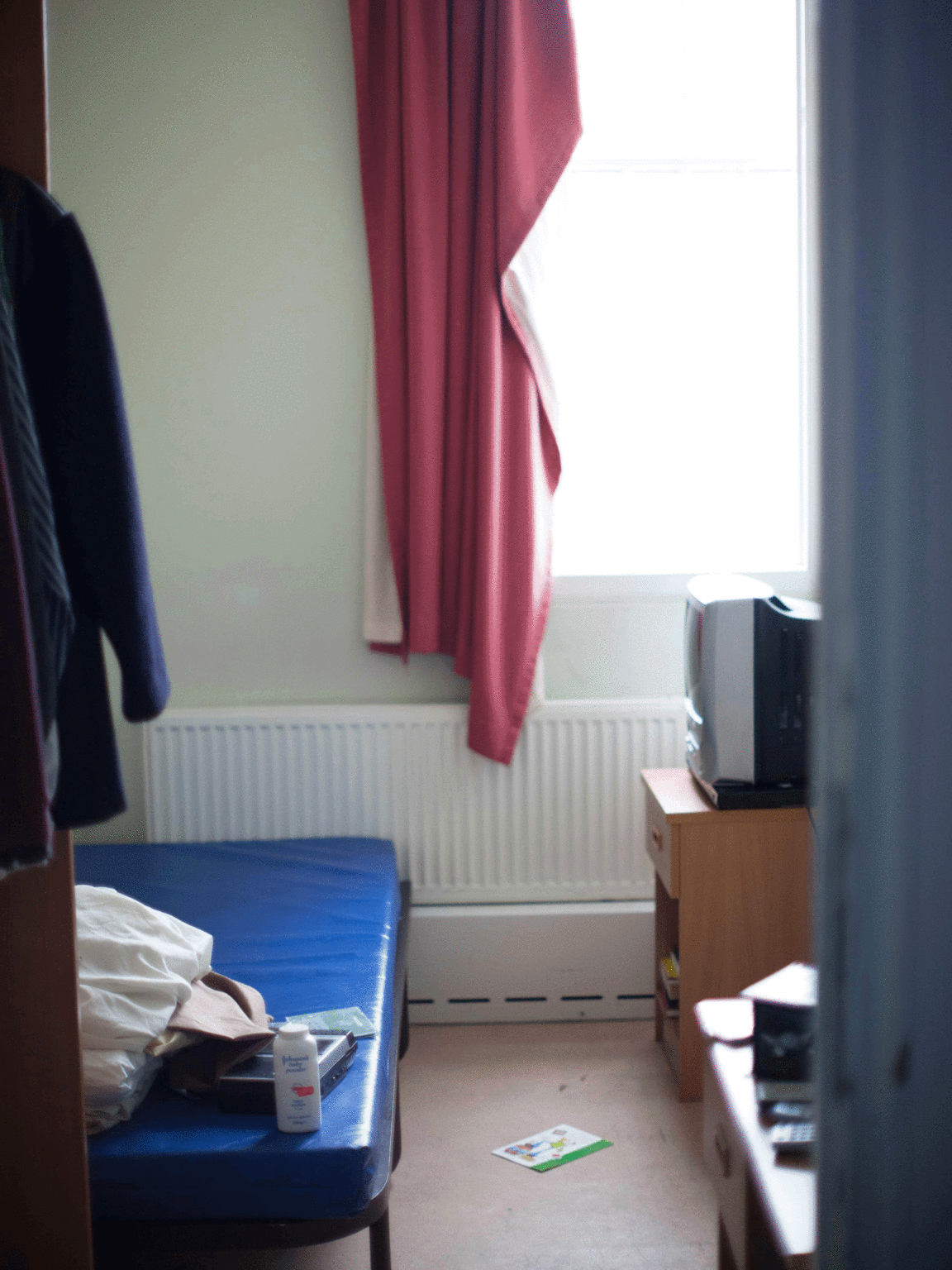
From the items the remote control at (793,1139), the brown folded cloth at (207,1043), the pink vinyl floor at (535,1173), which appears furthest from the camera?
the pink vinyl floor at (535,1173)

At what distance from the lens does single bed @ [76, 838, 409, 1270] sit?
143 cm

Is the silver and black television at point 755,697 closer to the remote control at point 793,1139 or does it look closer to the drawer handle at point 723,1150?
the drawer handle at point 723,1150

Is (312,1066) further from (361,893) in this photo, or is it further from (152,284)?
(152,284)

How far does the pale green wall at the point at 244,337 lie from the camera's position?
9.28 feet

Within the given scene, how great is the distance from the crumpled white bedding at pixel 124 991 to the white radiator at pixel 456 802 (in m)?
1.12

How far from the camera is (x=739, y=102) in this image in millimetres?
2922

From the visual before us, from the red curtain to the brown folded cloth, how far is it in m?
1.27

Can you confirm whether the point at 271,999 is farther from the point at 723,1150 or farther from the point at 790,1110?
the point at 790,1110

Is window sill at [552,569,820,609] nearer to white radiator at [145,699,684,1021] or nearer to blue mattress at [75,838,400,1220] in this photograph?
white radiator at [145,699,684,1021]

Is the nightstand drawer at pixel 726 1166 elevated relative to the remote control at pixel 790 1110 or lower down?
lower down

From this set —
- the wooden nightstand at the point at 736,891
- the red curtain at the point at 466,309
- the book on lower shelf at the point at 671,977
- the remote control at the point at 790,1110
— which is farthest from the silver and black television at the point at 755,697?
the remote control at the point at 790,1110

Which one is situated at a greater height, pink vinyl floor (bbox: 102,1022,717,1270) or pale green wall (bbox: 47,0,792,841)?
pale green wall (bbox: 47,0,792,841)

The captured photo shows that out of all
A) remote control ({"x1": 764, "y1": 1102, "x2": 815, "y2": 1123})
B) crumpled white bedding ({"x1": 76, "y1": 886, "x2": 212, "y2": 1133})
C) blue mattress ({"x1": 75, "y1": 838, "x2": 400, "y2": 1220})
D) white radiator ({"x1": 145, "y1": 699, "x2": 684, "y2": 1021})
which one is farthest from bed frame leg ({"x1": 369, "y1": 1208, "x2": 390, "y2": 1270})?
white radiator ({"x1": 145, "y1": 699, "x2": 684, "y2": 1021})

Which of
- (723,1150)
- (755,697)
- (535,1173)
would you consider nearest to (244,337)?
(755,697)
